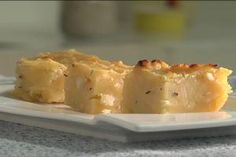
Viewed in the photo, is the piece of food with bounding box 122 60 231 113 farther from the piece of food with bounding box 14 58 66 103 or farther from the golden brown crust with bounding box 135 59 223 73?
the piece of food with bounding box 14 58 66 103

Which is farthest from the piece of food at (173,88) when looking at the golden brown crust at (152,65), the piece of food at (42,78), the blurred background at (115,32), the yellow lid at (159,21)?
the yellow lid at (159,21)

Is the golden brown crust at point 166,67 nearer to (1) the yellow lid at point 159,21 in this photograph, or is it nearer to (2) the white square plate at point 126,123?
(2) the white square plate at point 126,123

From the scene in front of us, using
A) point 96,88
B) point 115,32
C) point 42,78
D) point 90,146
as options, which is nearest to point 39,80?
point 42,78

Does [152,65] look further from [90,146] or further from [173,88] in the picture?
[90,146]

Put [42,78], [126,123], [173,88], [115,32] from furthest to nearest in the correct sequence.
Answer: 1. [115,32]
2. [42,78]
3. [173,88]
4. [126,123]

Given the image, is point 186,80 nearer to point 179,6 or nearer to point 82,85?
point 82,85
